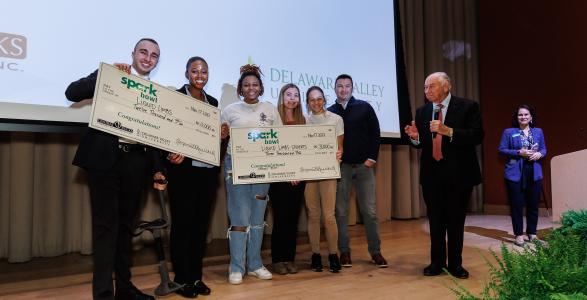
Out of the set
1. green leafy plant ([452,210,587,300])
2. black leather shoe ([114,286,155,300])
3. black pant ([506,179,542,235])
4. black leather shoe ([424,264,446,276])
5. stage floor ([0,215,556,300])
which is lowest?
stage floor ([0,215,556,300])

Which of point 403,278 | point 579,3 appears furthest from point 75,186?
point 579,3

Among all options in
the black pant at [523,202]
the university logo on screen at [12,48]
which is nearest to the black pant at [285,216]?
the university logo on screen at [12,48]

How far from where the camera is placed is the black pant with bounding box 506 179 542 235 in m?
3.87

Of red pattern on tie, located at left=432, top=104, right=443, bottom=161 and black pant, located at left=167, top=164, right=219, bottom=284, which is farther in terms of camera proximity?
red pattern on tie, located at left=432, top=104, right=443, bottom=161

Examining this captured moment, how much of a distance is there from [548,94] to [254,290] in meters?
5.04

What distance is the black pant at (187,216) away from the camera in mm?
2406

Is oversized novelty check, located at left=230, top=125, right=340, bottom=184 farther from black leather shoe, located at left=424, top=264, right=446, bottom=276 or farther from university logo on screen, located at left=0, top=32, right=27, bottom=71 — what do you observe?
university logo on screen, located at left=0, top=32, right=27, bottom=71

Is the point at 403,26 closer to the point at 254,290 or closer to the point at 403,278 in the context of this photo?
the point at 403,278

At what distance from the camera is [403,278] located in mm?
2814

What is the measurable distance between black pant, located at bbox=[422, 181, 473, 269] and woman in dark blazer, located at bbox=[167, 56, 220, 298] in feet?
4.67

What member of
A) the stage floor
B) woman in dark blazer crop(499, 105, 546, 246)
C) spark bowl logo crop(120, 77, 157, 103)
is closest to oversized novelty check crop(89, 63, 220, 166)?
spark bowl logo crop(120, 77, 157, 103)

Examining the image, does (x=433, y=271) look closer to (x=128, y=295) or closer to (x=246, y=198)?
(x=246, y=198)

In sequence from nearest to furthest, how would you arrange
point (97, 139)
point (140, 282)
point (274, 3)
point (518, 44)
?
point (97, 139)
point (140, 282)
point (274, 3)
point (518, 44)

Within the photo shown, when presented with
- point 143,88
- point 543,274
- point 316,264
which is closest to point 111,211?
point 143,88
